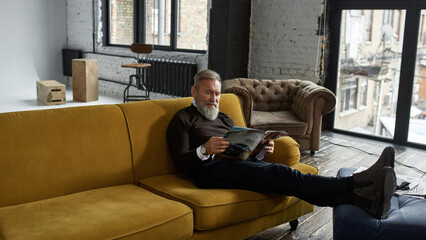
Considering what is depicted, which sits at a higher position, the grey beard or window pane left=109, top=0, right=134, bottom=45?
window pane left=109, top=0, right=134, bottom=45

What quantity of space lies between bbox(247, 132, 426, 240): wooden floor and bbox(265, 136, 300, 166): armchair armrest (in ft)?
1.43

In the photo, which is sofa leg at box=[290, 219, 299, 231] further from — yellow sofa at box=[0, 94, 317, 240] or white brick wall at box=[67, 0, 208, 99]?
white brick wall at box=[67, 0, 208, 99]

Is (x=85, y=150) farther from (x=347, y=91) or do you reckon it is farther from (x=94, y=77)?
(x=94, y=77)

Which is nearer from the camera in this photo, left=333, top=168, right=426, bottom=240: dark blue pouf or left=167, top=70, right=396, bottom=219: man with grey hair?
left=333, top=168, right=426, bottom=240: dark blue pouf

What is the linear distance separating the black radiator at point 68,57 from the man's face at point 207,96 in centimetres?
699

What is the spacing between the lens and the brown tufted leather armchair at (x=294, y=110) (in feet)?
14.5

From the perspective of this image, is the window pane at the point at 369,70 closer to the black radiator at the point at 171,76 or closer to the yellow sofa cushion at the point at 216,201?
the black radiator at the point at 171,76

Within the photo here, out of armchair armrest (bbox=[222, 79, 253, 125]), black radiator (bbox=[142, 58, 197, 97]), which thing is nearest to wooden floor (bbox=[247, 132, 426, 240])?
armchair armrest (bbox=[222, 79, 253, 125])

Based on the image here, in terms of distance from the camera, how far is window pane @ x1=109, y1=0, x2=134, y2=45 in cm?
813

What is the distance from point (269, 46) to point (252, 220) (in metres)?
4.09

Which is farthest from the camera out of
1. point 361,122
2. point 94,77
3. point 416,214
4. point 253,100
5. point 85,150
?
point 94,77

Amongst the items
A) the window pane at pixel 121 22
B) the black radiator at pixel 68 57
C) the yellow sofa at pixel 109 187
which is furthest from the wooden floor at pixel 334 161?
the black radiator at pixel 68 57

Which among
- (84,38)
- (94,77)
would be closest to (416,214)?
(94,77)

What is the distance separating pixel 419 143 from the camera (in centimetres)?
502
